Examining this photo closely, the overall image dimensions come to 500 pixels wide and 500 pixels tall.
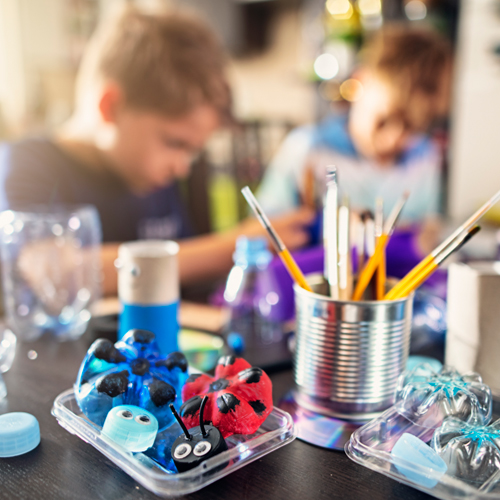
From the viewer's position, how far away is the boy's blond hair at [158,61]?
1067 millimetres

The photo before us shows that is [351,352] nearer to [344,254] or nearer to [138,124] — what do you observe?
[344,254]

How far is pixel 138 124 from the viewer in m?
1.12

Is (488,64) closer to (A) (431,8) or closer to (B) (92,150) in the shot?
(A) (431,8)

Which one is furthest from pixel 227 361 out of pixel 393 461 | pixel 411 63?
pixel 411 63

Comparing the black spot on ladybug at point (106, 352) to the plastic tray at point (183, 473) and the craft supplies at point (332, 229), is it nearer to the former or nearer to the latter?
the plastic tray at point (183, 473)

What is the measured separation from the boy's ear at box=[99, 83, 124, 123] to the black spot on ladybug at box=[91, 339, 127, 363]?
0.82 meters

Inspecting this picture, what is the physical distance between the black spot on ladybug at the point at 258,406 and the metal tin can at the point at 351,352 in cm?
7

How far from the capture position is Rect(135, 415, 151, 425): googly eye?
32 centimetres

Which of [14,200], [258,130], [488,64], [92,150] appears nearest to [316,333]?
[14,200]

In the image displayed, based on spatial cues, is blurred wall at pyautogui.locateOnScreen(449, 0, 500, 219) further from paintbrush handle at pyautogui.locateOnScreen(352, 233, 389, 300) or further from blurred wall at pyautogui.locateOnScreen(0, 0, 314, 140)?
paintbrush handle at pyautogui.locateOnScreen(352, 233, 389, 300)

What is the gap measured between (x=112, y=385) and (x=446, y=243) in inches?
10.3

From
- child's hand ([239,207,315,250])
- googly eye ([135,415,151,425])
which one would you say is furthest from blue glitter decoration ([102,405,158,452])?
child's hand ([239,207,315,250])

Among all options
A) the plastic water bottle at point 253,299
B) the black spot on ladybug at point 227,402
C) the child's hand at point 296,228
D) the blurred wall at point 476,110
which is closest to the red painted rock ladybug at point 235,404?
the black spot on ladybug at point 227,402

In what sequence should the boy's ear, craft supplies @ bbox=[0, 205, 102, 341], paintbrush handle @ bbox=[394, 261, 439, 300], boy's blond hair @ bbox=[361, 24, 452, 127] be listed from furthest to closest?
boy's blond hair @ bbox=[361, 24, 452, 127] < the boy's ear < craft supplies @ bbox=[0, 205, 102, 341] < paintbrush handle @ bbox=[394, 261, 439, 300]
